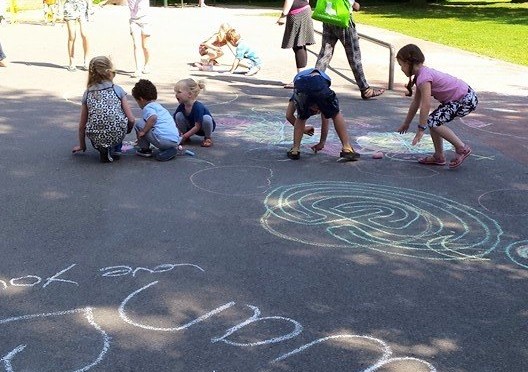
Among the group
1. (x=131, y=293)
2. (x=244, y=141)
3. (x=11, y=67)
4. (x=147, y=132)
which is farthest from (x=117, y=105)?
(x=11, y=67)

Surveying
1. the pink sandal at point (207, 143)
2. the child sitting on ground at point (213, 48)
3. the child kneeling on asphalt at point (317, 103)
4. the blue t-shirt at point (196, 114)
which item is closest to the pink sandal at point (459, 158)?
the child kneeling on asphalt at point (317, 103)

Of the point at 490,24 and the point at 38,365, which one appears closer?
the point at 38,365

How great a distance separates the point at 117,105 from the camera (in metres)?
6.55

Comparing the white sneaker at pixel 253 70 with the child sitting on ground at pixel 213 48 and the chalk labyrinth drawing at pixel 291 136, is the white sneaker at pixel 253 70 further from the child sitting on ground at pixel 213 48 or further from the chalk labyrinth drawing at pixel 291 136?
the chalk labyrinth drawing at pixel 291 136

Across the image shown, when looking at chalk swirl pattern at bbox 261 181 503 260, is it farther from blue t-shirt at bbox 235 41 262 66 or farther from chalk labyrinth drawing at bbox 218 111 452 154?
blue t-shirt at bbox 235 41 262 66

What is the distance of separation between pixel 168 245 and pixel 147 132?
2.19 meters

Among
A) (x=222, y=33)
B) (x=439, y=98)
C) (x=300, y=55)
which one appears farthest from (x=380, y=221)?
(x=222, y=33)

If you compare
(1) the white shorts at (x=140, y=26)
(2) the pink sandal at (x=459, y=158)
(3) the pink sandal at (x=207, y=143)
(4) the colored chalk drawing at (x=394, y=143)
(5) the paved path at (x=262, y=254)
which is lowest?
(5) the paved path at (x=262, y=254)

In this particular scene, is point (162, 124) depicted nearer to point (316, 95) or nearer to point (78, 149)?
point (78, 149)

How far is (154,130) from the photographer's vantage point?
6.57 meters

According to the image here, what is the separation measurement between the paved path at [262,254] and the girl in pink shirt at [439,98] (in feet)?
0.75

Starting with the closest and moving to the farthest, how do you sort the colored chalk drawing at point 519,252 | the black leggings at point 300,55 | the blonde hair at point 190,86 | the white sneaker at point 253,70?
1. the colored chalk drawing at point 519,252
2. the blonde hair at point 190,86
3. the black leggings at point 300,55
4. the white sneaker at point 253,70

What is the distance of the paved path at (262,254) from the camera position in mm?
3416

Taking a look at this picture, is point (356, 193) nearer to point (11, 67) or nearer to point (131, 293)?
point (131, 293)
